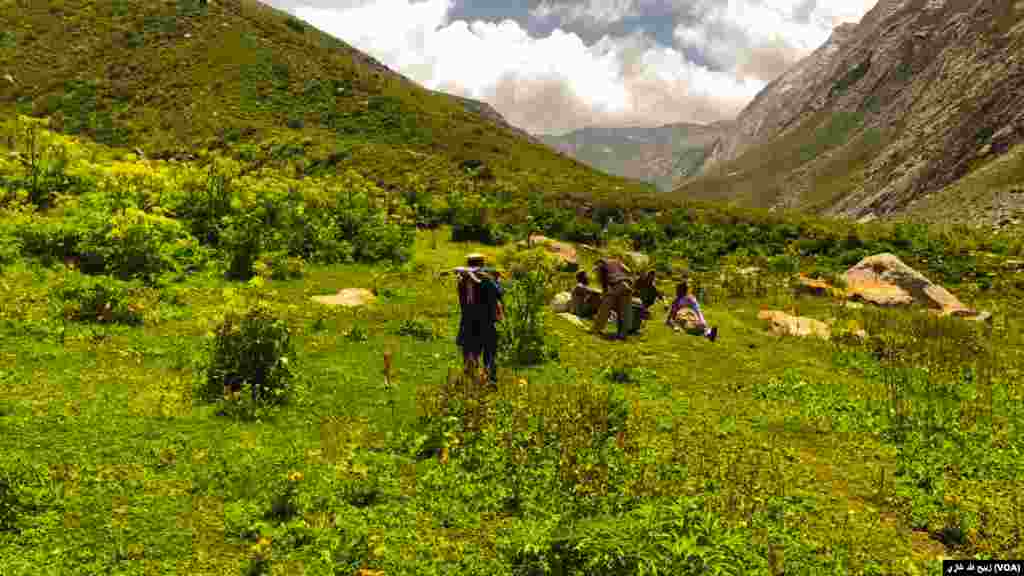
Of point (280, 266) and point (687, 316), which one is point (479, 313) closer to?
point (280, 266)

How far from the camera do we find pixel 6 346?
35.4ft

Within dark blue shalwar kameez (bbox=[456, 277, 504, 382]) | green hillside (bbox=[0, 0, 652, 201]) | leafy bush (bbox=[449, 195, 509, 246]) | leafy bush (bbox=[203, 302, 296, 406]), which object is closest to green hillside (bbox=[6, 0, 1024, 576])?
leafy bush (bbox=[203, 302, 296, 406])

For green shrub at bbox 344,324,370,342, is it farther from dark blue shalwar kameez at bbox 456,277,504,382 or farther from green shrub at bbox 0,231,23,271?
green shrub at bbox 0,231,23,271

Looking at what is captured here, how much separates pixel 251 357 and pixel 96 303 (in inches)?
175

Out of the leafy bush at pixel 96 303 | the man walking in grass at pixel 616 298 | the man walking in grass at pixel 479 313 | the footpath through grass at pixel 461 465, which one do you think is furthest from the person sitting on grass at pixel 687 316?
the leafy bush at pixel 96 303

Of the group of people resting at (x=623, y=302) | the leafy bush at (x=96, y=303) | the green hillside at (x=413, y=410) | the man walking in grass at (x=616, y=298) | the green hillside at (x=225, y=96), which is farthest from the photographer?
the green hillside at (x=225, y=96)

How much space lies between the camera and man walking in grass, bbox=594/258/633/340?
56.4 feet

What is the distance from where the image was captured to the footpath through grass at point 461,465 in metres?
6.68

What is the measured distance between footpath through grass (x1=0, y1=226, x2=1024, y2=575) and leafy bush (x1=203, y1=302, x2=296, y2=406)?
16.9 inches

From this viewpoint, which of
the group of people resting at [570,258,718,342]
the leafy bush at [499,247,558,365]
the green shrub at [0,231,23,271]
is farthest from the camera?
the group of people resting at [570,258,718,342]

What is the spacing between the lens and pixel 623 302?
17.3m

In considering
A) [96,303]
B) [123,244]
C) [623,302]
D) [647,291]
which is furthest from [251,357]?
[647,291]

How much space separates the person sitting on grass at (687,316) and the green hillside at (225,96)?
23.0 metres

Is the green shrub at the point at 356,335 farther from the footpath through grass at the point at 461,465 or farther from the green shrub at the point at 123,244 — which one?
the green shrub at the point at 123,244
